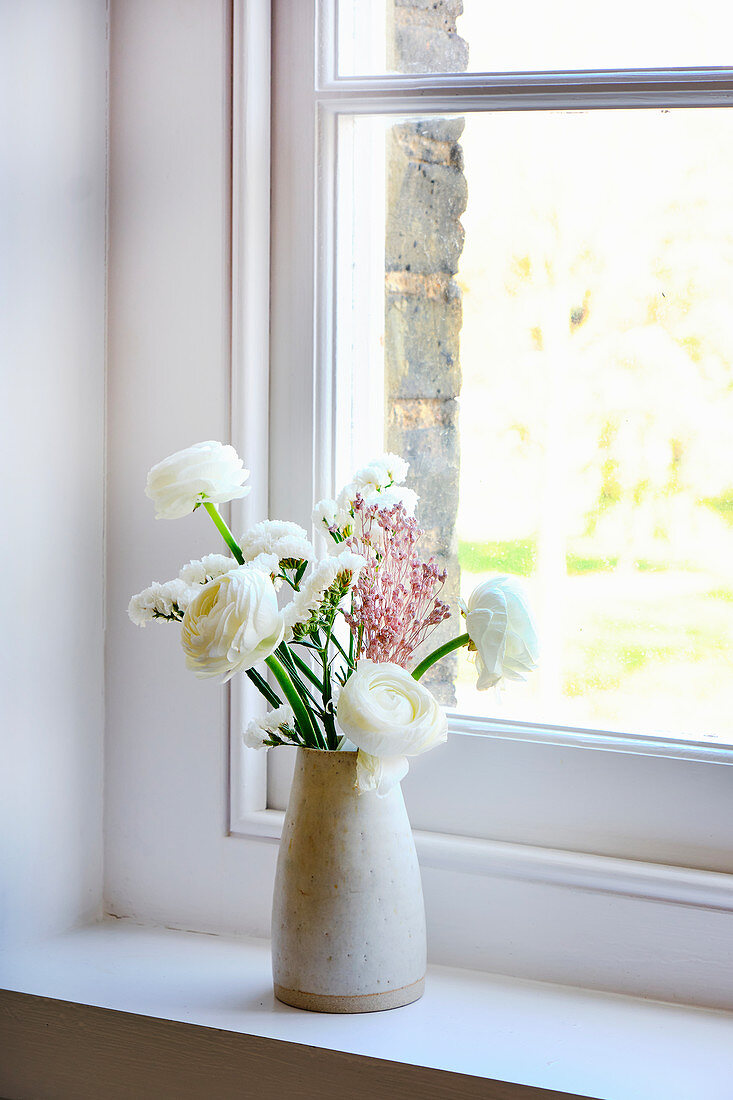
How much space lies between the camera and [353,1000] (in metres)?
0.82

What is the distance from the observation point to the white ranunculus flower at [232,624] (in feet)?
2.38

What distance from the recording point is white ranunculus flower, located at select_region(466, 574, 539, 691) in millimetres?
774

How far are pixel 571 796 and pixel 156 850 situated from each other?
0.43 meters

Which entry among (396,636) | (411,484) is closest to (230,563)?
(396,636)

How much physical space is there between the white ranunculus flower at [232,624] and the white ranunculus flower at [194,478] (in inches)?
3.3

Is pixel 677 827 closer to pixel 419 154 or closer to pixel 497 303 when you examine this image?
pixel 497 303

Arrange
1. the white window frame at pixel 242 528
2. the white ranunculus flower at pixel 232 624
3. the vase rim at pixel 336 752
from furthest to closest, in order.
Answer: the white window frame at pixel 242 528 → the vase rim at pixel 336 752 → the white ranunculus flower at pixel 232 624

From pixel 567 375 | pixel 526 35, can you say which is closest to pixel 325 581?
pixel 567 375

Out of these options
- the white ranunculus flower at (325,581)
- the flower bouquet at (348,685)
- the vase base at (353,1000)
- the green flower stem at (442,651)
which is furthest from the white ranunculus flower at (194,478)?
the vase base at (353,1000)

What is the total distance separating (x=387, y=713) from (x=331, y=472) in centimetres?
35

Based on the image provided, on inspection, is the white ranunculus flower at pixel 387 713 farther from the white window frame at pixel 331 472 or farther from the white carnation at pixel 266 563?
the white window frame at pixel 331 472

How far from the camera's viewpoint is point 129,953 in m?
0.99

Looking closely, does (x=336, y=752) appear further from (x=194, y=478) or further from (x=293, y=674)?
(x=194, y=478)

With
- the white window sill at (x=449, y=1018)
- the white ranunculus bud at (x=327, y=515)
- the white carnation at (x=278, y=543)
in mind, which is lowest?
the white window sill at (x=449, y=1018)
